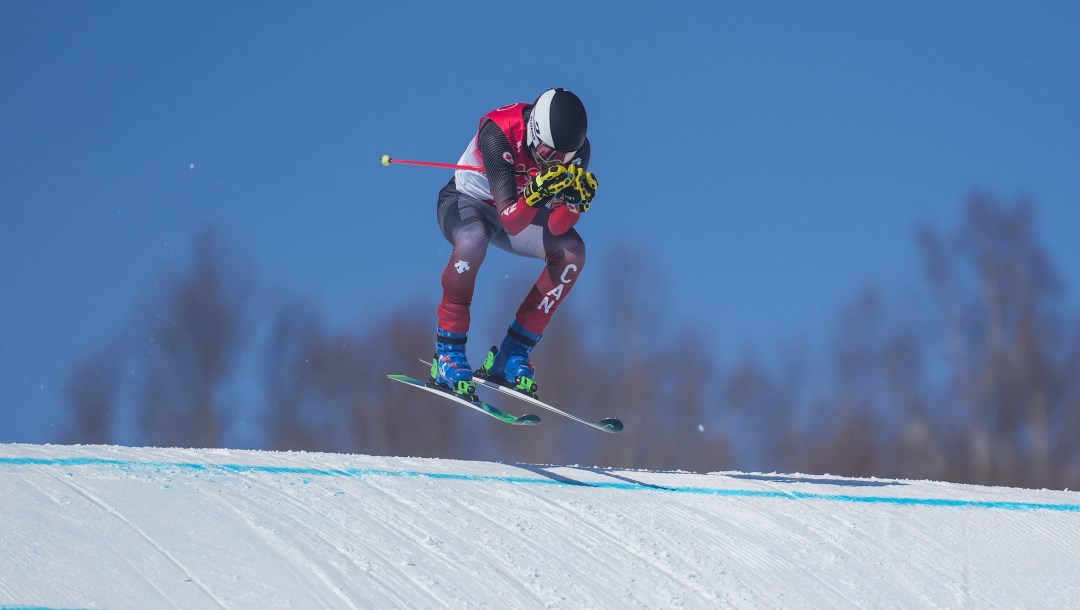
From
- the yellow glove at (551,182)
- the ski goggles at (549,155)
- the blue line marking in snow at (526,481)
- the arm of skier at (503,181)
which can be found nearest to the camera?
the blue line marking in snow at (526,481)

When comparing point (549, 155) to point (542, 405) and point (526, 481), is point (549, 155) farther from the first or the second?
point (526, 481)

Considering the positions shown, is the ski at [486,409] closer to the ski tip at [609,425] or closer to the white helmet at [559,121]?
the ski tip at [609,425]

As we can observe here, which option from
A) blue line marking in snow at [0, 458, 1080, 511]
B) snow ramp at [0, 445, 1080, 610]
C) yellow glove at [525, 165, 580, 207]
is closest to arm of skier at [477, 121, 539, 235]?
yellow glove at [525, 165, 580, 207]

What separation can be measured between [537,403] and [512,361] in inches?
14.4

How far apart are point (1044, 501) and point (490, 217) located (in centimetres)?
328

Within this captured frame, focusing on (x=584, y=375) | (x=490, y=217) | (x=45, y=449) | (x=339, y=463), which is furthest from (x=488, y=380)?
(x=584, y=375)

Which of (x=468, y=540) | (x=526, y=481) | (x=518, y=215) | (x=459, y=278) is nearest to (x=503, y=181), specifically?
(x=518, y=215)

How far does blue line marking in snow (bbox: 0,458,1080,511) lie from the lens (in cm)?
488

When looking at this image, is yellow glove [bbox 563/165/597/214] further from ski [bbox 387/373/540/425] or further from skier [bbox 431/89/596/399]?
ski [bbox 387/373/540/425]

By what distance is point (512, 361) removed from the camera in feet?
23.0

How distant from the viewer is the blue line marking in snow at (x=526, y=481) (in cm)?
488

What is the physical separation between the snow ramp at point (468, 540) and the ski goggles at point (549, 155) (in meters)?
1.64

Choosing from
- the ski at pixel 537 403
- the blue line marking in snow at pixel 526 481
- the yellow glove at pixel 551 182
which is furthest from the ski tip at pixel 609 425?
the yellow glove at pixel 551 182

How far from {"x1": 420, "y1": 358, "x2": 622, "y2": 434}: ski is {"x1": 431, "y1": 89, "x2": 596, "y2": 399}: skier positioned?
0.18ft
